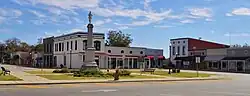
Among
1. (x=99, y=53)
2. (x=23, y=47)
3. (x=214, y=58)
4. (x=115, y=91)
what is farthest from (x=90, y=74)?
(x=23, y=47)

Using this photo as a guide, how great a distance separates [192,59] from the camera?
8544cm

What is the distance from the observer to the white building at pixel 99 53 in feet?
244

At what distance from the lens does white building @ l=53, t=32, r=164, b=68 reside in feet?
244

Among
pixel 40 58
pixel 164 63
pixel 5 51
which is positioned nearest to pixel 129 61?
pixel 164 63

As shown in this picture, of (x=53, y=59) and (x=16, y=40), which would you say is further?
(x=16, y=40)

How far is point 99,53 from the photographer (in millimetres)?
76562

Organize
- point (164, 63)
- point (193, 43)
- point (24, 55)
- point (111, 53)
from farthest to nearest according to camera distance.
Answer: point (24, 55) < point (164, 63) < point (193, 43) < point (111, 53)

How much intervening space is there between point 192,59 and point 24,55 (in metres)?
59.6

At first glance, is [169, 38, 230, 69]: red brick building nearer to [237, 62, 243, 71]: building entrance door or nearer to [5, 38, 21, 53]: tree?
[237, 62, 243, 71]: building entrance door

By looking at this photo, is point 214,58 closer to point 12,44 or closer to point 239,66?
point 239,66

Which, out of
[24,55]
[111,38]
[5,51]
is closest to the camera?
[111,38]

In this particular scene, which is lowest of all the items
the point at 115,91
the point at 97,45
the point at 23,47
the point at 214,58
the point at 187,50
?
the point at 115,91

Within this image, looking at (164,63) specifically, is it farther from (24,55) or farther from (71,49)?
(24,55)

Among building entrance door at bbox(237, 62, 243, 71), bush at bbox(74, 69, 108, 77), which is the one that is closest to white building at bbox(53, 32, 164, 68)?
building entrance door at bbox(237, 62, 243, 71)
